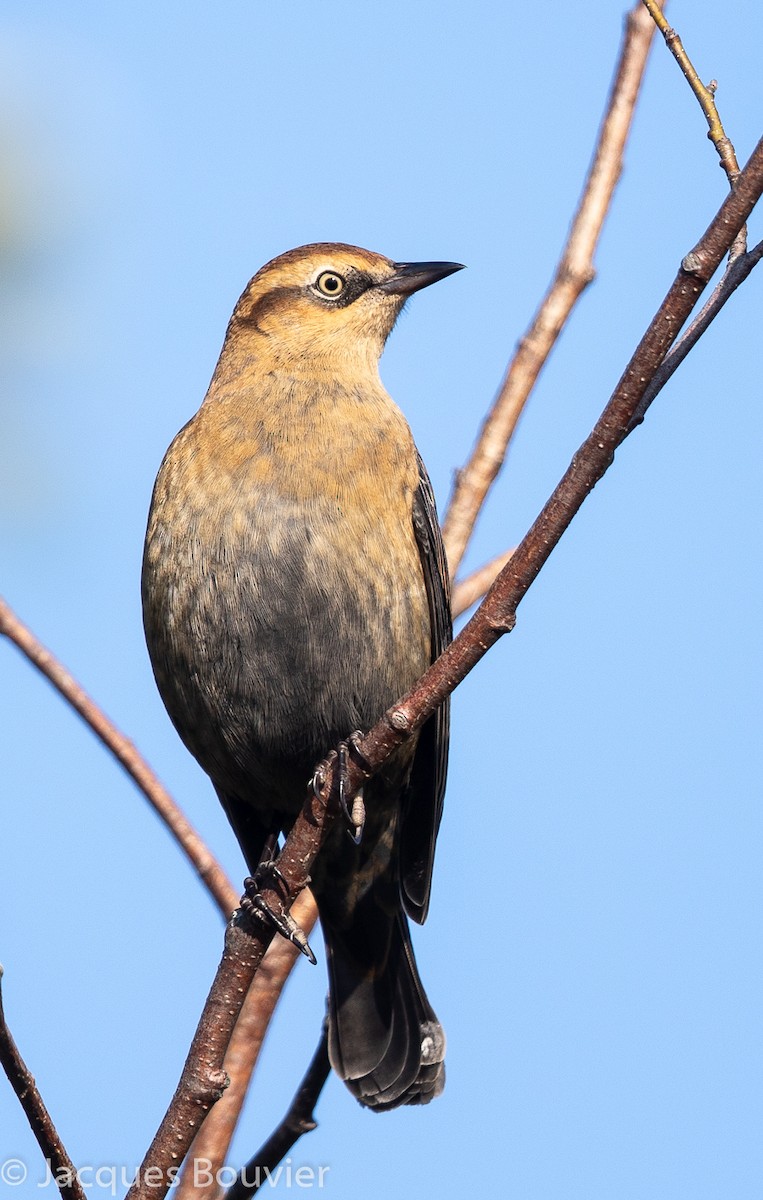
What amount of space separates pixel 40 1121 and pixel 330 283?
4097 mm

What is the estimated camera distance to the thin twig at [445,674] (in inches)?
119

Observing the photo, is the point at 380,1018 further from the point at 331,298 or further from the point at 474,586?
the point at 331,298

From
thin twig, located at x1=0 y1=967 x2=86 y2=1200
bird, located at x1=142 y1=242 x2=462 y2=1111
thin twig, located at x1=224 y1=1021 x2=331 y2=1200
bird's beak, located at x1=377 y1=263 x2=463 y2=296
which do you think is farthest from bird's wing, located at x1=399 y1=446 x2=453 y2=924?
thin twig, located at x1=0 y1=967 x2=86 y2=1200

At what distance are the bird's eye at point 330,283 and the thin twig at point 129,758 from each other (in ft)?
7.83

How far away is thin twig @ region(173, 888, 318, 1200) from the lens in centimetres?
388

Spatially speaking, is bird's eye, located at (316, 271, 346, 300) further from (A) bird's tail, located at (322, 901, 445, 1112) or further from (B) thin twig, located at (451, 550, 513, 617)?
(A) bird's tail, located at (322, 901, 445, 1112)

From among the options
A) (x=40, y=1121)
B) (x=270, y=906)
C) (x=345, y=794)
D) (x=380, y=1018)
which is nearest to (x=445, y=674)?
(x=345, y=794)

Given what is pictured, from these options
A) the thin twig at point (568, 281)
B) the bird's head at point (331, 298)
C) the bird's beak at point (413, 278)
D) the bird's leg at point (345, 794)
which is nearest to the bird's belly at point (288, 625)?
the thin twig at point (568, 281)

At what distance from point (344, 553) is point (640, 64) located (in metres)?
2.20

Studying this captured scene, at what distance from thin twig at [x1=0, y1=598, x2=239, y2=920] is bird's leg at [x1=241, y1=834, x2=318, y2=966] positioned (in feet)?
0.89

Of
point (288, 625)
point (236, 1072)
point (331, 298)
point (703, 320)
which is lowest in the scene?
point (236, 1072)

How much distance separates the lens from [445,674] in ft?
11.5

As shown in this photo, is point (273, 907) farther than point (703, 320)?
Yes

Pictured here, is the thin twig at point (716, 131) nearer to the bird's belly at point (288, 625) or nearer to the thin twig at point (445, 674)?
the thin twig at point (445, 674)
